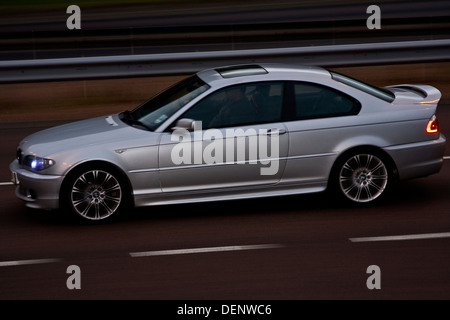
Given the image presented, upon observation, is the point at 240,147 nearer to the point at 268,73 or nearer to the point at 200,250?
the point at 268,73

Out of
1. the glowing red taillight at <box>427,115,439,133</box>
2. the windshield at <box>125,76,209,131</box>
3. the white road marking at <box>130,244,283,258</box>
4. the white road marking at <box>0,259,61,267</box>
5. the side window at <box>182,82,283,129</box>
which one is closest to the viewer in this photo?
the white road marking at <box>0,259,61,267</box>

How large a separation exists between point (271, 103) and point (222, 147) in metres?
0.73

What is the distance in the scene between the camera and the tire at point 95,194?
26.5ft

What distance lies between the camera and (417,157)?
28.3 feet

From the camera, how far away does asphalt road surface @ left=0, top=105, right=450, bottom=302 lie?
21.1ft

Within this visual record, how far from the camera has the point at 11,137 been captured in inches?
501

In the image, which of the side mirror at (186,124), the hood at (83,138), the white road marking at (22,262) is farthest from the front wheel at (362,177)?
the white road marking at (22,262)

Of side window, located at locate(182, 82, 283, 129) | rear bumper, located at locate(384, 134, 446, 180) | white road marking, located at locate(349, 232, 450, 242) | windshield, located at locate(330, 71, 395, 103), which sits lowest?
white road marking, located at locate(349, 232, 450, 242)

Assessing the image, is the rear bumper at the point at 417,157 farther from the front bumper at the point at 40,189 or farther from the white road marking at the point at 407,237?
the front bumper at the point at 40,189

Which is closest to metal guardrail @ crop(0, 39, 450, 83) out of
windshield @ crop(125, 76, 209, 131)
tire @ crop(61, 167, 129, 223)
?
windshield @ crop(125, 76, 209, 131)

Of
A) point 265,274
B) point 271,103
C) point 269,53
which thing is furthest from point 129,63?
point 265,274

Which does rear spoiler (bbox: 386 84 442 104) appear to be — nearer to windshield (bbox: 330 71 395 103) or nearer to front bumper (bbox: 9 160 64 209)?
windshield (bbox: 330 71 395 103)

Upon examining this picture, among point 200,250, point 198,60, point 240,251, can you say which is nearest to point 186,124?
point 200,250

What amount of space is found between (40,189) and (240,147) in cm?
203
